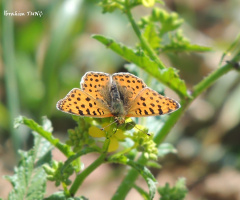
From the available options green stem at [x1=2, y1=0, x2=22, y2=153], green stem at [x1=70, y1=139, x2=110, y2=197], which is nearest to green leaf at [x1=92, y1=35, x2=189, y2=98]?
green stem at [x1=70, y1=139, x2=110, y2=197]

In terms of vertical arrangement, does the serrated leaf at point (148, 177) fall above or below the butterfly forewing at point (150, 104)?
below

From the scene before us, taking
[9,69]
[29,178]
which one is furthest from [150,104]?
[9,69]

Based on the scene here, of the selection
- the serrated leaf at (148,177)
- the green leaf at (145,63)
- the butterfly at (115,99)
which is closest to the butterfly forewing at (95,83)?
the butterfly at (115,99)

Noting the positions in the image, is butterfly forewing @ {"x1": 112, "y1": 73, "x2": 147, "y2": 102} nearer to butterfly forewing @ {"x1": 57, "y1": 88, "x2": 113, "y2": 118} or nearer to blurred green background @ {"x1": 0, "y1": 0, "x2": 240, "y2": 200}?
butterfly forewing @ {"x1": 57, "y1": 88, "x2": 113, "y2": 118}

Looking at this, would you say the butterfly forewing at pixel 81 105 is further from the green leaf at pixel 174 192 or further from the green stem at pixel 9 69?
the green stem at pixel 9 69

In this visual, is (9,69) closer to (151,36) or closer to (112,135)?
(151,36)

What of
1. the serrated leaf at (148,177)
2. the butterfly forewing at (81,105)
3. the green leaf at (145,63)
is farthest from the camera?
the green leaf at (145,63)
